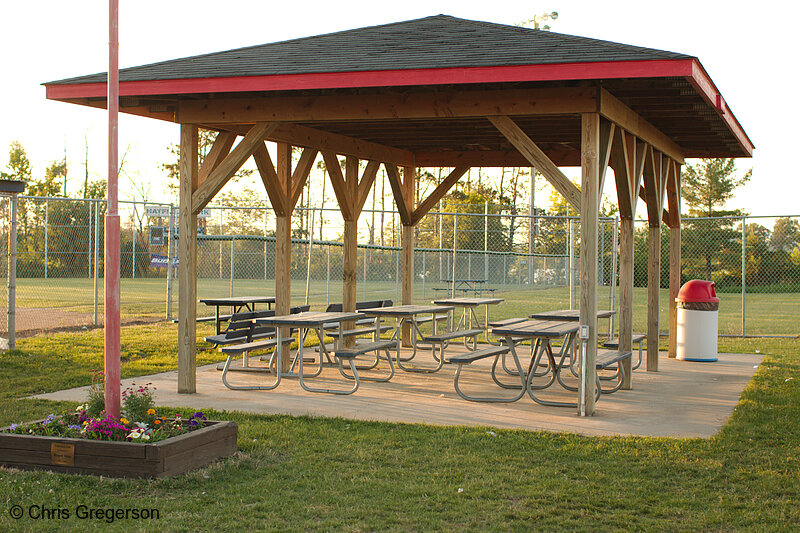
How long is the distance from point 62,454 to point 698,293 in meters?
9.54

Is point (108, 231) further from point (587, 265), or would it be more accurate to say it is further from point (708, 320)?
point (708, 320)

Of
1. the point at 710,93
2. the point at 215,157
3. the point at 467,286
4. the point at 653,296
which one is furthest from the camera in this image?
the point at 467,286

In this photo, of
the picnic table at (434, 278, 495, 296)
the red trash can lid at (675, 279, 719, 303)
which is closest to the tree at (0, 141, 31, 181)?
the picnic table at (434, 278, 495, 296)

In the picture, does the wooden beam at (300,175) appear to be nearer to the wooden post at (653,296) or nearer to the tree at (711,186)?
the wooden post at (653,296)

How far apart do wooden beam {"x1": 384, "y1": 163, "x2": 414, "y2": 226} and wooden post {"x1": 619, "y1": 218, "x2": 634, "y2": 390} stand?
3813 millimetres

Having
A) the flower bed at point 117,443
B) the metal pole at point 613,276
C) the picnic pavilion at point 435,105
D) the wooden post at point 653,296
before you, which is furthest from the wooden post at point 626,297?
the flower bed at point 117,443

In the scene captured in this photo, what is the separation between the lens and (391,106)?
8609 mm

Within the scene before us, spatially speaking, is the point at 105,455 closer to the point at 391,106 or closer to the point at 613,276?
the point at 391,106

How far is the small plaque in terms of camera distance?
17.8 ft

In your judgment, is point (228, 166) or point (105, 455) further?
point (228, 166)

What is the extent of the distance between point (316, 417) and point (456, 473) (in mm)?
2186

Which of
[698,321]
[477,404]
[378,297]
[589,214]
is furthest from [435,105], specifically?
[378,297]

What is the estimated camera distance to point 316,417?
752 centimetres

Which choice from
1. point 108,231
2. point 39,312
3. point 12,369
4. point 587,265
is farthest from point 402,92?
point 39,312
